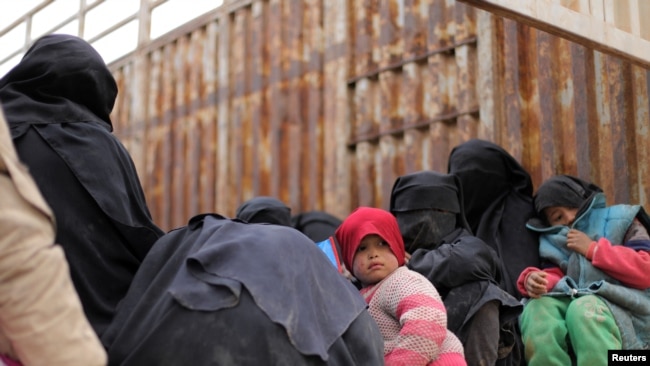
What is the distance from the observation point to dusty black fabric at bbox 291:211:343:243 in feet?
22.5

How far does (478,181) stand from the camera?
5402 mm

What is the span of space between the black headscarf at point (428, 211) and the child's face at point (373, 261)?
2.06 feet

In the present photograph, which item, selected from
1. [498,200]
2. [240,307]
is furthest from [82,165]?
[498,200]

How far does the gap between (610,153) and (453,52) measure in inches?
66.0

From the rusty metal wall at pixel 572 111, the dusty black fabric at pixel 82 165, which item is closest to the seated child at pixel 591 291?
the rusty metal wall at pixel 572 111

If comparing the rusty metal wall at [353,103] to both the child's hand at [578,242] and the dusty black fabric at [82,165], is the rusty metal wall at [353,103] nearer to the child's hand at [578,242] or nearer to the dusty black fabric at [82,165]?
the child's hand at [578,242]

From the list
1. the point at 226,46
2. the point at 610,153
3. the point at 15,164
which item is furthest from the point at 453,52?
the point at 15,164

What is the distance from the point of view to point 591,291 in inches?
173

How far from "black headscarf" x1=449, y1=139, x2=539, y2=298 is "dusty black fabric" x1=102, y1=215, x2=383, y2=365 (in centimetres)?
248

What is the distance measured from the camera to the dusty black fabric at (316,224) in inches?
270

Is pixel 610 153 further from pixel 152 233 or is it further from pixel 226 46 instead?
pixel 226 46

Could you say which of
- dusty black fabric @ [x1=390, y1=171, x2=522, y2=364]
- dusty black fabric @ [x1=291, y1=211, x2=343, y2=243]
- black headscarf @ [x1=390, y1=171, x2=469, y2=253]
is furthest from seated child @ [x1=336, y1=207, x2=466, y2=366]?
dusty black fabric @ [x1=291, y1=211, x2=343, y2=243]

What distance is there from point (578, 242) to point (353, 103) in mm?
3904

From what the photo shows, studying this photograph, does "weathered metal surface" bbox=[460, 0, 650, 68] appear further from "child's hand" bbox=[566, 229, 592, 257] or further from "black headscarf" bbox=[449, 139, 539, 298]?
"black headscarf" bbox=[449, 139, 539, 298]
